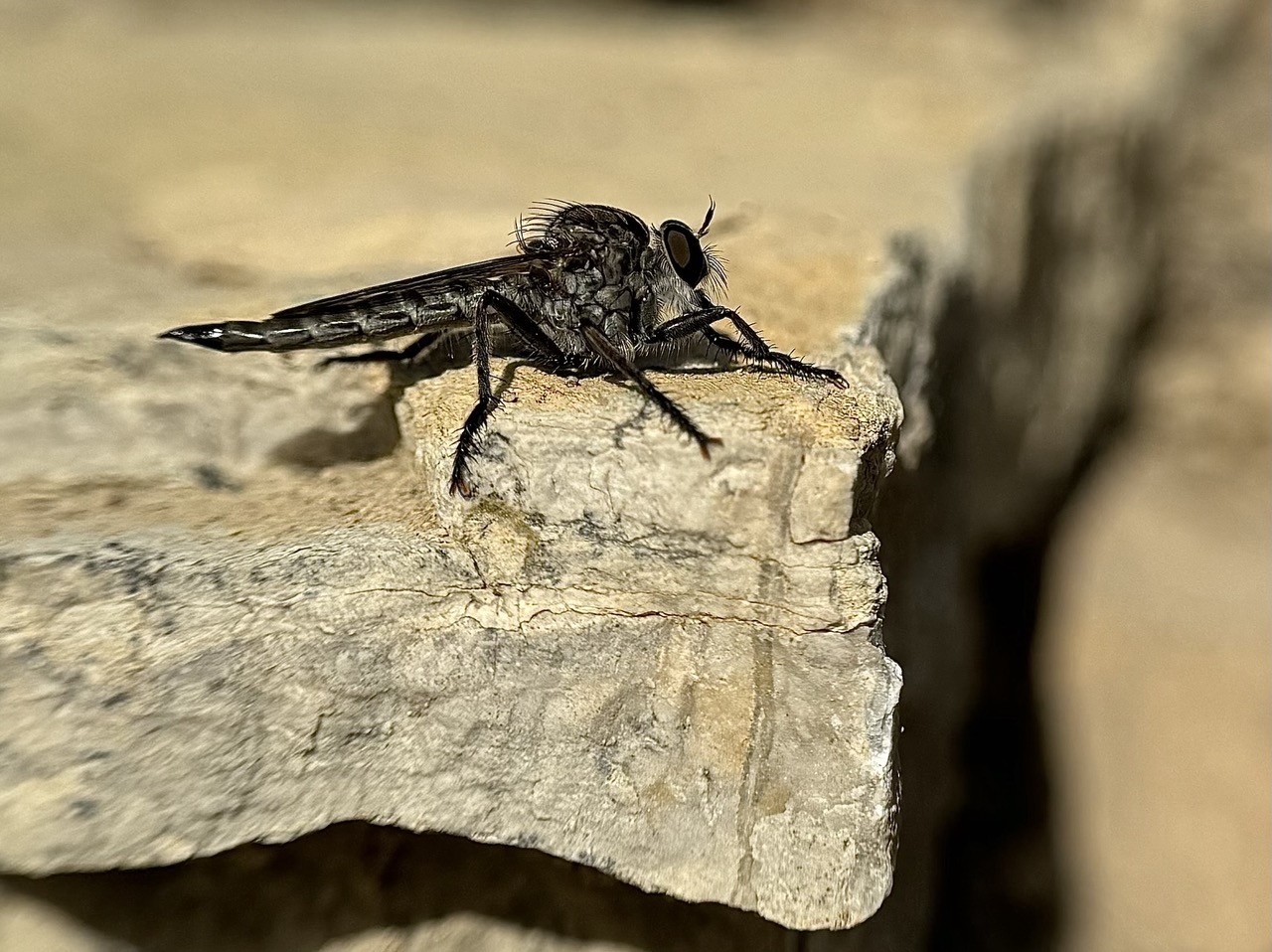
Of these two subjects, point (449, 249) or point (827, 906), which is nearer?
point (827, 906)

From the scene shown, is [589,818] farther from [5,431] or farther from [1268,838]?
[1268,838]

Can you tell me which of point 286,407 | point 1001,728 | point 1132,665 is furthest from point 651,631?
point 1132,665

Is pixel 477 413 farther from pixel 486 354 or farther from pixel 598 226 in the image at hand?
pixel 598 226

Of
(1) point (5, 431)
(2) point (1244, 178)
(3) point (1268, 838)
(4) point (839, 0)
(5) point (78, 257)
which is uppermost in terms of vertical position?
(4) point (839, 0)

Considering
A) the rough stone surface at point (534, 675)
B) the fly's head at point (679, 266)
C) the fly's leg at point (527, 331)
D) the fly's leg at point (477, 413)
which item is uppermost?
the fly's head at point (679, 266)

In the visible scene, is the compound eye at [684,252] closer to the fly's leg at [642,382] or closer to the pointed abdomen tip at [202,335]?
the fly's leg at [642,382]

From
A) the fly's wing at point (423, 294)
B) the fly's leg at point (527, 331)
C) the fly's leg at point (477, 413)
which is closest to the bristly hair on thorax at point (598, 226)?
the fly's wing at point (423, 294)

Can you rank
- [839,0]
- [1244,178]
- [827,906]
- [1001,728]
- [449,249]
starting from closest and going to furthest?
1. [827,906]
2. [449,249]
3. [1001,728]
4. [1244,178]
5. [839,0]

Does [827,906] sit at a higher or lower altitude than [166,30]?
lower
